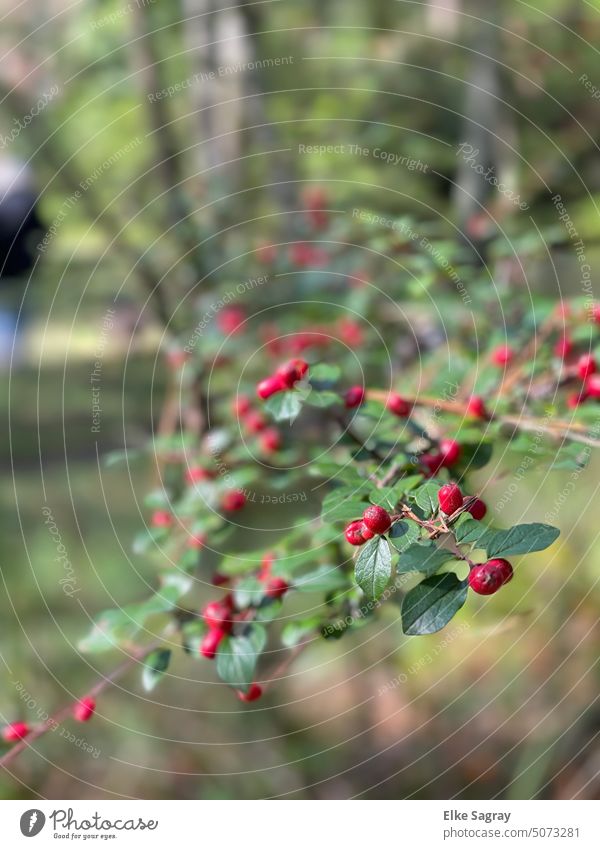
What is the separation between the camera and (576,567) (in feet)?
3.46

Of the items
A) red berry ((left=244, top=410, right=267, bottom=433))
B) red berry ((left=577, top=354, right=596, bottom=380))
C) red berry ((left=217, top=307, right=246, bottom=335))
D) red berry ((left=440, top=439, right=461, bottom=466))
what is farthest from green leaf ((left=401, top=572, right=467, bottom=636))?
red berry ((left=217, top=307, right=246, bottom=335))

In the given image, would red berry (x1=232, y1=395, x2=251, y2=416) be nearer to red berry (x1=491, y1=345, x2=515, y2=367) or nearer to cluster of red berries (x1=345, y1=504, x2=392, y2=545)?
red berry (x1=491, y1=345, x2=515, y2=367)

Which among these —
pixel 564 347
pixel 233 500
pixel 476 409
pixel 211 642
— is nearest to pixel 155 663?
pixel 211 642

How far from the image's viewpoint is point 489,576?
418 millimetres

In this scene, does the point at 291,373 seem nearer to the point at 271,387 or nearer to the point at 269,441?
the point at 271,387

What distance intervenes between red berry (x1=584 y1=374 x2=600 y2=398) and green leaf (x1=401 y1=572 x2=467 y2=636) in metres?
0.23

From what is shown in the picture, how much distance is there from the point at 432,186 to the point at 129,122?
604mm

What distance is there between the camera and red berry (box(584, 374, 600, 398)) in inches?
23.8

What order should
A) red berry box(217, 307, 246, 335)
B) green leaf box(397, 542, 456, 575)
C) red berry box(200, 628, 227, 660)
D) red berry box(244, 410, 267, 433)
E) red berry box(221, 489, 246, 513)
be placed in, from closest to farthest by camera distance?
green leaf box(397, 542, 456, 575) → red berry box(200, 628, 227, 660) → red berry box(221, 489, 246, 513) → red berry box(244, 410, 267, 433) → red berry box(217, 307, 246, 335)

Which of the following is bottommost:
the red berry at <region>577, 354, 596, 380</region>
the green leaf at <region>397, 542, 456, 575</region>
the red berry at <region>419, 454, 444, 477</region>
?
the green leaf at <region>397, 542, 456, 575</region>

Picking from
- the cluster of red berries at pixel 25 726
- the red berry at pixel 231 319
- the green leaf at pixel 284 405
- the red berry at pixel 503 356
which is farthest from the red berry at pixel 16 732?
the red berry at pixel 231 319

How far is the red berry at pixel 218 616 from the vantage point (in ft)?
1.74

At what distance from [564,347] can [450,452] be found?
0.62 feet
